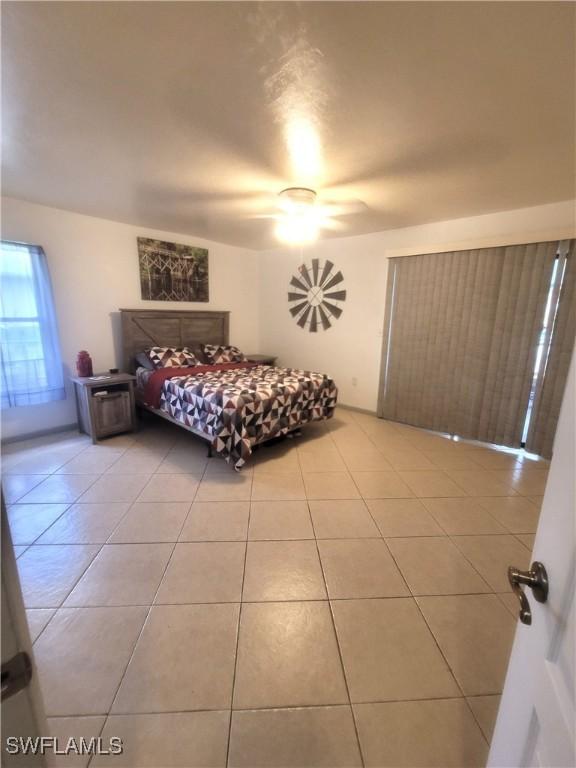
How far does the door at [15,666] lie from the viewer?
A: 50 centimetres

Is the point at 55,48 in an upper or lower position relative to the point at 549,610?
upper

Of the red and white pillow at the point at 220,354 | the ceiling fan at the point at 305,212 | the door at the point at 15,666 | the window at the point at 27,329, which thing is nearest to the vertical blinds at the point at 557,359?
the ceiling fan at the point at 305,212

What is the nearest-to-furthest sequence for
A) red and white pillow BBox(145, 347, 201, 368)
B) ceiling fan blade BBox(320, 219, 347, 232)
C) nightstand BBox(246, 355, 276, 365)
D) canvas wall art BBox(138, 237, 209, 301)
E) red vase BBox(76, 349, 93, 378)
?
red vase BBox(76, 349, 93, 378) < ceiling fan blade BBox(320, 219, 347, 232) < red and white pillow BBox(145, 347, 201, 368) < canvas wall art BBox(138, 237, 209, 301) < nightstand BBox(246, 355, 276, 365)

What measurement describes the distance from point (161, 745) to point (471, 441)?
343 cm

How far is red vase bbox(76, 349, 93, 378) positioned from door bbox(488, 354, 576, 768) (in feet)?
12.2

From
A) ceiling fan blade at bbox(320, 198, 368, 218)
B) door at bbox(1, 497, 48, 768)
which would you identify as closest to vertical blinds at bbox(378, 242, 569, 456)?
ceiling fan blade at bbox(320, 198, 368, 218)

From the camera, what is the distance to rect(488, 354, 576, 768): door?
499 millimetres

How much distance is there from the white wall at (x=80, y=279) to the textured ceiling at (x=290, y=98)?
495 mm

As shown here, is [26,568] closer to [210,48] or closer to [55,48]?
[55,48]

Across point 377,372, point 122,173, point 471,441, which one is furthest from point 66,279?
point 471,441

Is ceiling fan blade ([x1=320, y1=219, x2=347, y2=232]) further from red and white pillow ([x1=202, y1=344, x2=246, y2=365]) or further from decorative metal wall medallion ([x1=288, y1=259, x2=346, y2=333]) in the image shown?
red and white pillow ([x1=202, y1=344, x2=246, y2=365])

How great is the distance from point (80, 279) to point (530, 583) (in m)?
4.15

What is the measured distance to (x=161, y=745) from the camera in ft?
3.28

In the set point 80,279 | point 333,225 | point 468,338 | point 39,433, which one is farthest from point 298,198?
point 39,433
